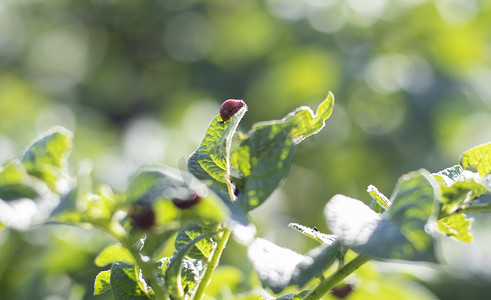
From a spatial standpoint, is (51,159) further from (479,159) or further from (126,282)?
(479,159)

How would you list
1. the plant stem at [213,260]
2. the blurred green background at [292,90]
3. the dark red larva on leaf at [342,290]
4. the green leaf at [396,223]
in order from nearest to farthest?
the green leaf at [396,223] < the plant stem at [213,260] < the dark red larva on leaf at [342,290] < the blurred green background at [292,90]

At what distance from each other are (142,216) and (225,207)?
5 centimetres

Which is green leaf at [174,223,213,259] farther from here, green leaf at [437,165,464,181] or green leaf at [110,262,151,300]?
green leaf at [437,165,464,181]

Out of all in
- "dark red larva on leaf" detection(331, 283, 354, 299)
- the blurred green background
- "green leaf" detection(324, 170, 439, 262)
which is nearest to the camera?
"green leaf" detection(324, 170, 439, 262)

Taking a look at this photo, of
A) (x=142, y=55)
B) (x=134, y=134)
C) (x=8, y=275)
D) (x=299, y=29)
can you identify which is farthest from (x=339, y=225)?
(x=142, y=55)

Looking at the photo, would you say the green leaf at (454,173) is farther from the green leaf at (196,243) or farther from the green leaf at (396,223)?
the green leaf at (196,243)

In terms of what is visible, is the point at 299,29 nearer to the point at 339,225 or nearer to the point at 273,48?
the point at 273,48

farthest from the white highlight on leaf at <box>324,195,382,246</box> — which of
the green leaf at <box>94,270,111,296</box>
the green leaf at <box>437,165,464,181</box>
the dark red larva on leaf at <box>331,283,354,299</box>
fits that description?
the dark red larva on leaf at <box>331,283,354,299</box>

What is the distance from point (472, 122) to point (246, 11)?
1.59 meters

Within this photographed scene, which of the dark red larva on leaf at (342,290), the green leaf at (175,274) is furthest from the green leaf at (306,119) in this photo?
the dark red larva on leaf at (342,290)

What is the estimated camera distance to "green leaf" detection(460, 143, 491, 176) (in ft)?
1.77

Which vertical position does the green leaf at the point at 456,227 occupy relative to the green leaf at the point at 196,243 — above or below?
above

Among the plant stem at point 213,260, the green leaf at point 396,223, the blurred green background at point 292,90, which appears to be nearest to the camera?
the green leaf at point 396,223

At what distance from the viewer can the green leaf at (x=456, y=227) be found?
1.72 ft
